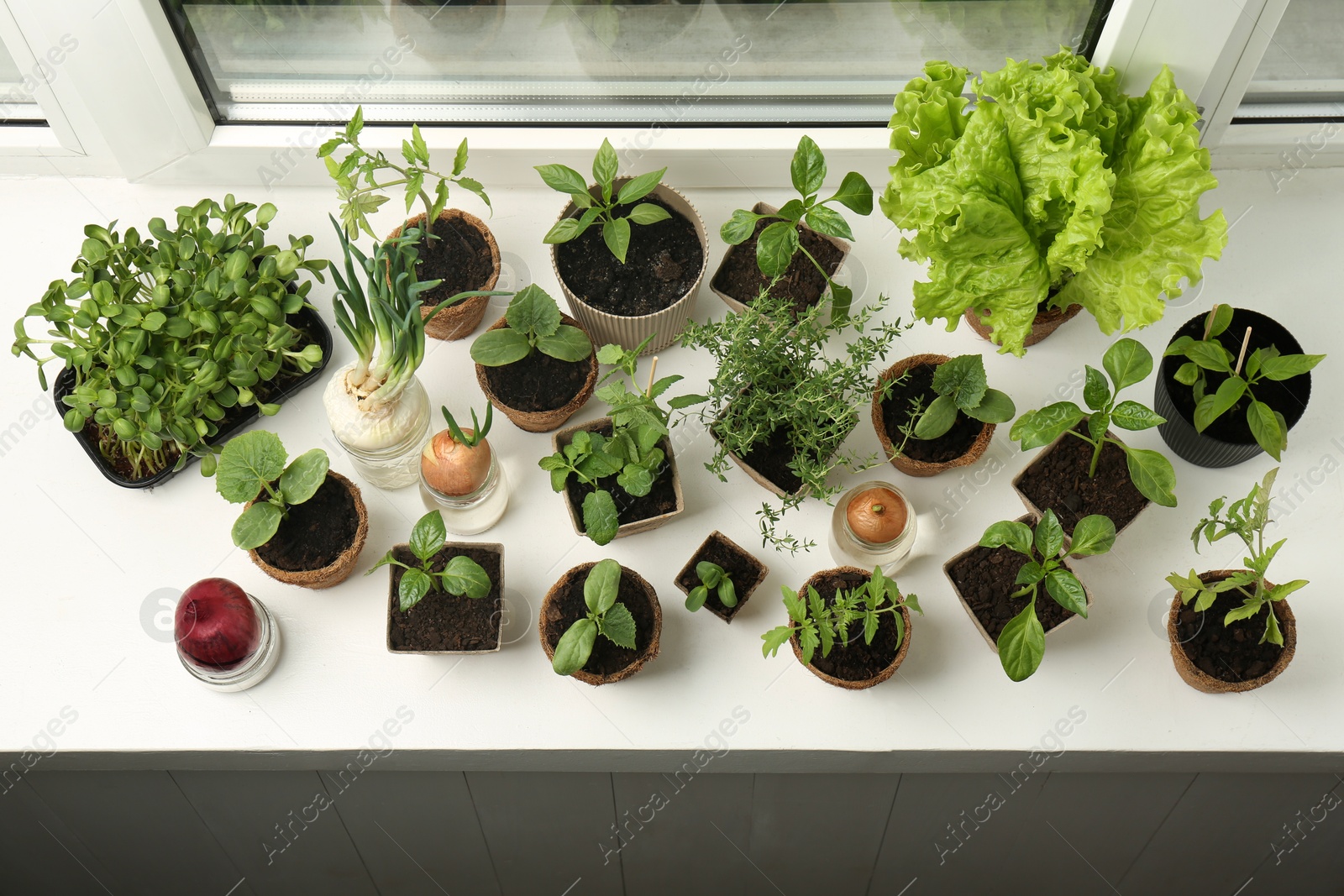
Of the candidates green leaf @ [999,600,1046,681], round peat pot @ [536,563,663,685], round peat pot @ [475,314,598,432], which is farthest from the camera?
round peat pot @ [475,314,598,432]

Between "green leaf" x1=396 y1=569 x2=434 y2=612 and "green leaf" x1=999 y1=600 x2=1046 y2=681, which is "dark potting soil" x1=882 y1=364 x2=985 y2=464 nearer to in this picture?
"green leaf" x1=999 y1=600 x2=1046 y2=681

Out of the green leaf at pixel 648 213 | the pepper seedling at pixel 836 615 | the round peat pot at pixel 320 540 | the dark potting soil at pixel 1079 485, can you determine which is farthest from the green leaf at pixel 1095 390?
the round peat pot at pixel 320 540

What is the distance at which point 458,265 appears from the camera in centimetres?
144

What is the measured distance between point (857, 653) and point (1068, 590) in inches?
10.4

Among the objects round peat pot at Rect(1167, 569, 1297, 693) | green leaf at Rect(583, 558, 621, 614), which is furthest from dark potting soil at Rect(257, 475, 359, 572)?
round peat pot at Rect(1167, 569, 1297, 693)

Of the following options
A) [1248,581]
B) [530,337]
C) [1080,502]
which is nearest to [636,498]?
[530,337]

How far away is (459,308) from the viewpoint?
4.62ft

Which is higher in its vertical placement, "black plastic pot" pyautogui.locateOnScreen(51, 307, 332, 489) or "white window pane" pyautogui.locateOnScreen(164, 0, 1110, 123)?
"white window pane" pyautogui.locateOnScreen(164, 0, 1110, 123)

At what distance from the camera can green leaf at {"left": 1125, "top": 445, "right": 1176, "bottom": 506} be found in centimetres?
122

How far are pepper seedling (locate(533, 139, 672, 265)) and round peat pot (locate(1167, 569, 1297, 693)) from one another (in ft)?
2.74

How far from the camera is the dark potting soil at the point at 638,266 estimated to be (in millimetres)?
1399

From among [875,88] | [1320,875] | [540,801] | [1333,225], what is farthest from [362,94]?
[1320,875]

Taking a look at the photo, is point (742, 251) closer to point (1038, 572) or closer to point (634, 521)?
point (634, 521)

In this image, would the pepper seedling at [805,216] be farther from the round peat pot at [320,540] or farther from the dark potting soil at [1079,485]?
the round peat pot at [320,540]
